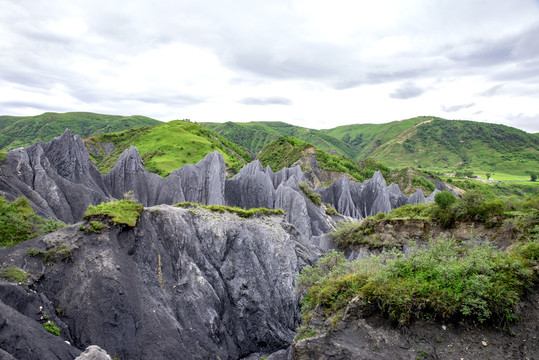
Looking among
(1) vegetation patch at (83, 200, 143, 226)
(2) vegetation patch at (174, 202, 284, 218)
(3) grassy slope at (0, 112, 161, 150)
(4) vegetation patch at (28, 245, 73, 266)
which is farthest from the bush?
(3) grassy slope at (0, 112, 161, 150)

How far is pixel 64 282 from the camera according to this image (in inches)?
583

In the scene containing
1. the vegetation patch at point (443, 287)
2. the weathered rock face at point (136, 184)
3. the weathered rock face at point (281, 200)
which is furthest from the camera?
the weathered rock face at point (281, 200)

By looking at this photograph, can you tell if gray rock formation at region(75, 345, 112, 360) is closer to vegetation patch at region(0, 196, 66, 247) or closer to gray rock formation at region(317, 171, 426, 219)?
vegetation patch at region(0, 196, 66, 247)

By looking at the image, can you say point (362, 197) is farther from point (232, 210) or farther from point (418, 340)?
point (418, 340)

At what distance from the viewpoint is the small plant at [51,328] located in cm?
1277

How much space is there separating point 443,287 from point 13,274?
1790 centimetres

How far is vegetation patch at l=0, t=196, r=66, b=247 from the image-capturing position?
16484mm

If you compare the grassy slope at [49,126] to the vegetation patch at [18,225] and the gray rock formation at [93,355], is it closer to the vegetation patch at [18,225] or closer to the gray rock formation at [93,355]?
the vegetation patch at [18,225]

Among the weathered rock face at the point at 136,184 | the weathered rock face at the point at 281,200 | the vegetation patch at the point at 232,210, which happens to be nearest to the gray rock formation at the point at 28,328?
the vegetation patch at the point at 232,210

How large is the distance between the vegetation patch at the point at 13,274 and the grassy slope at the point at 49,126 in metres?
145

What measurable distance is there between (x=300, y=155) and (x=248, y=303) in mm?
66474

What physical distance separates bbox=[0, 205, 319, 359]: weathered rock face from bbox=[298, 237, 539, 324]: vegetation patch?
28.2 ft

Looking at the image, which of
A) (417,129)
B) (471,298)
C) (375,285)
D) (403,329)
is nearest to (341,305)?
(375,285)

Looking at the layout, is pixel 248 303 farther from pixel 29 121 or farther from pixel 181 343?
pixel 29 121
